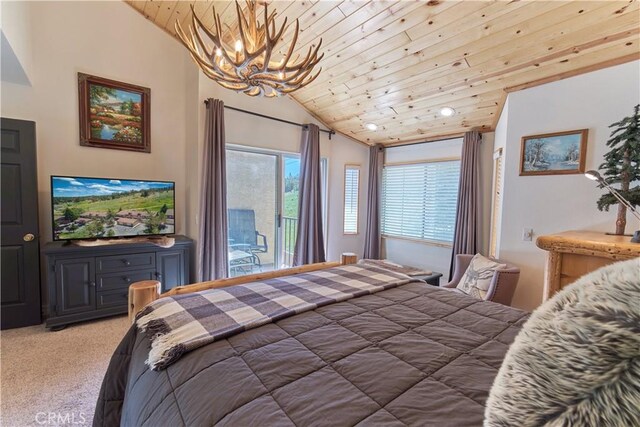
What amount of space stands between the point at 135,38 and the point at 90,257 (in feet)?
8.42

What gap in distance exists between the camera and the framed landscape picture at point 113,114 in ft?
10.3

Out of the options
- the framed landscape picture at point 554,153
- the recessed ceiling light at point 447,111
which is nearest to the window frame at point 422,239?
the recessed ceiling light at point 447,111

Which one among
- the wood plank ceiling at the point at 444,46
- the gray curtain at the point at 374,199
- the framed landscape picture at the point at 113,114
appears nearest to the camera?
the wood plank ceiling at the point at 444,46

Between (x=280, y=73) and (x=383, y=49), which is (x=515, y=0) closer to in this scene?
(x=383, y=49)

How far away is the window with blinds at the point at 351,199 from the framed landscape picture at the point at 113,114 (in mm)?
2903

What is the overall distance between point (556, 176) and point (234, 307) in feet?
9.06

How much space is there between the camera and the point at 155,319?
128cm

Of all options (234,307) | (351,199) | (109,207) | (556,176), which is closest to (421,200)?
(351,199)

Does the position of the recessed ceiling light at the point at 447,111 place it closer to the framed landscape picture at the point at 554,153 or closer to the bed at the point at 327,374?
the framed landscape picture at the point at 554,153

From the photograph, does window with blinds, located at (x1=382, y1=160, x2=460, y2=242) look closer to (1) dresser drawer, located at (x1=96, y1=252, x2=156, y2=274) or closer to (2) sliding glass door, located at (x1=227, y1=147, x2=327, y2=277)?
(2) sliding glass door, located at (x1=227, y1=147, x2=327, y2=277)

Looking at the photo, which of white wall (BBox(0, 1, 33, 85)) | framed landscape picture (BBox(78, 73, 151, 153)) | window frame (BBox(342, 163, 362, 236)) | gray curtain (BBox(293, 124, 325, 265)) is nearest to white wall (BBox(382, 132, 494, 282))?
window frame (BBox(342, 163, 362, 236))

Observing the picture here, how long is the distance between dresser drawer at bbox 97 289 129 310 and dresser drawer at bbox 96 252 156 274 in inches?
9.2

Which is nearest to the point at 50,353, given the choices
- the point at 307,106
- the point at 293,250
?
the point at 293,250

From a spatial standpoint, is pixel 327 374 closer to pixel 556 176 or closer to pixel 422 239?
pixel 556 176
